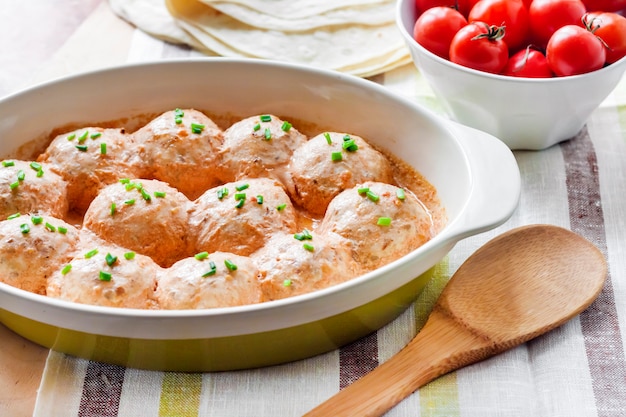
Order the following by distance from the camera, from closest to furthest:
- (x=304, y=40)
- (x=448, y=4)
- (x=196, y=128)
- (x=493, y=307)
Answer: (x=493, y=307) → (x=196, y=128) → (x=448, y=4) → (x=304, y=40)

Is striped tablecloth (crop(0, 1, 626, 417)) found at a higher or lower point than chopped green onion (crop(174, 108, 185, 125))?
lower

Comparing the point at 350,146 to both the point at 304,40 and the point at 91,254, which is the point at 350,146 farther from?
the point at 304,40

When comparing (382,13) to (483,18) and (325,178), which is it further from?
(325,178)

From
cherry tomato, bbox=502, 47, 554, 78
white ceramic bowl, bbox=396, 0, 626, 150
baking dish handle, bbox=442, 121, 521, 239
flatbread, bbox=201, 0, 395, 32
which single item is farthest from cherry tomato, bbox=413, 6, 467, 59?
baking dish handle, bbox=442, 121, 521, 239

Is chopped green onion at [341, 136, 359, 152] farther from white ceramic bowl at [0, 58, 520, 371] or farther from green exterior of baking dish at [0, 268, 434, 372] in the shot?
green exterior of baking dish at [0, 268, 434, 372]

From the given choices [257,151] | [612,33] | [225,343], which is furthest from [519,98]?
[225,343]

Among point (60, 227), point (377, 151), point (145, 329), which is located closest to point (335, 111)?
point (377, 151)
